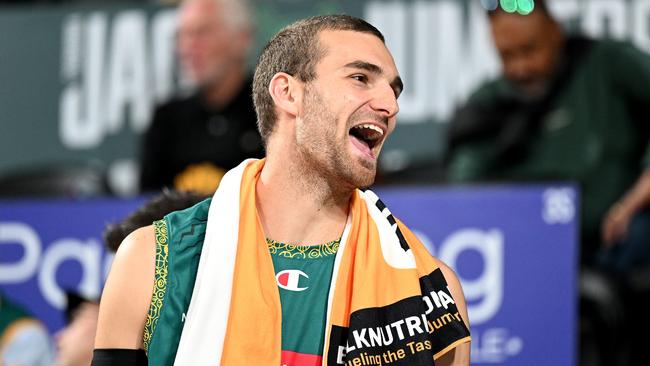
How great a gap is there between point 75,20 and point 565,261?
2815mm

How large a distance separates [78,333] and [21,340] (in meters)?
1.18

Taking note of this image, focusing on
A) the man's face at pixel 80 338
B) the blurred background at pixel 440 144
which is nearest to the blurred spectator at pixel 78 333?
the man's face at pixel 80 338

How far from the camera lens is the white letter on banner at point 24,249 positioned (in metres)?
4.95

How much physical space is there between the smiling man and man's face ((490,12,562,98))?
2.71m

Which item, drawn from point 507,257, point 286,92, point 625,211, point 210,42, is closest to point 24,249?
point 210,42

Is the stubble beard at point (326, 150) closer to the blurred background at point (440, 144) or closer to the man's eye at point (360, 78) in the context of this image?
the man's eye at point (360, 78)

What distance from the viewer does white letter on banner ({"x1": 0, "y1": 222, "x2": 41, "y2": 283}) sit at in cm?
495

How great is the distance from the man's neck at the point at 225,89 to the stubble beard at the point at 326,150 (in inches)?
117

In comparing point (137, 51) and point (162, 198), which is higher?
point (137, 51)

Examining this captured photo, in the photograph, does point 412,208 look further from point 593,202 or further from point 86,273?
point 86,273

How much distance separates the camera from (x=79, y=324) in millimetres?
3631

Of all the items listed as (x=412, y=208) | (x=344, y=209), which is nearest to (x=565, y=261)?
(x=412, y=208)

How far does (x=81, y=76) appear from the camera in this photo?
595cm

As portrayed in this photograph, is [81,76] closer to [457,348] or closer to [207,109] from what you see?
[207,109]
